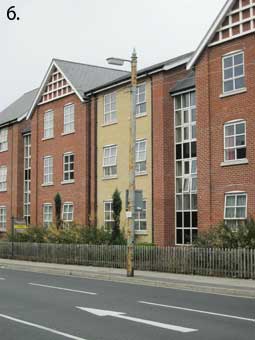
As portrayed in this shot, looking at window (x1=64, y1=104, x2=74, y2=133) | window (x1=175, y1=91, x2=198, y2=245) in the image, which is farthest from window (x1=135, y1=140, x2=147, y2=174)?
window (x1=64, y1=104, x2=74, y2=133)

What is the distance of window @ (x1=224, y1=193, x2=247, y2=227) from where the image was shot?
88.6 feet

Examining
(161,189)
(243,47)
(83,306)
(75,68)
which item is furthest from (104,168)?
(83,306)

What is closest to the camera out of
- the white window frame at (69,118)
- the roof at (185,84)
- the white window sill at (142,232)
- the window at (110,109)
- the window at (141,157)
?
the roof at (185,84)

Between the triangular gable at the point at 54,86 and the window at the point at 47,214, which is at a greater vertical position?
the triangular gable at the point at 54,86

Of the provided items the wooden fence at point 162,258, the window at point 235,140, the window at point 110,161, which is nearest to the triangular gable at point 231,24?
the window at point 235,140

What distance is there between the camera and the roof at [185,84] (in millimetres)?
31172

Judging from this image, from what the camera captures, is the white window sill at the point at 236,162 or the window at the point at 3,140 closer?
the white window sill at the point at 236,162

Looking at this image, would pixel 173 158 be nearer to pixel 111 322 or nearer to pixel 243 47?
pixel 243 47

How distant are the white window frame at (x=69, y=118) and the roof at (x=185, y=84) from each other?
9.44 m

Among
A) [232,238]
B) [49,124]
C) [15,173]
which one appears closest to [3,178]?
[15,173]

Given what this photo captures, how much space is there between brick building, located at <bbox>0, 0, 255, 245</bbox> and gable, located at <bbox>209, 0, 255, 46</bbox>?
50 millimetres

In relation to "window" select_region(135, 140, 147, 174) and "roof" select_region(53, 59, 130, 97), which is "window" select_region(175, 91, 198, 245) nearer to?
"window" select_region(135, 140, 147, 174)

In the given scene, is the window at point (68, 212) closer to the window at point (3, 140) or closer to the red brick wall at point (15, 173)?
the red brick wall at point (15, 173)

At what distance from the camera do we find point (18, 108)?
51.4m
